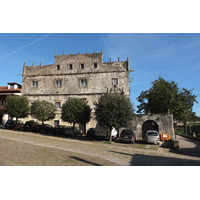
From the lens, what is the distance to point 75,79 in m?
31.8

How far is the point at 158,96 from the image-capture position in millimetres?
36844

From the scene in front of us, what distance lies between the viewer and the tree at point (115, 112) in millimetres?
19281

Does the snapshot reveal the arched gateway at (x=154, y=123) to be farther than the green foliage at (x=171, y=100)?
No

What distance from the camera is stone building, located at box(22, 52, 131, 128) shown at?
30141 mm

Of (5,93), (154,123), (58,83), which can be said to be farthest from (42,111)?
(5,93)

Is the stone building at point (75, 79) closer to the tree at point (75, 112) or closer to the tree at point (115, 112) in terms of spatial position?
the tree at point (75, 112)

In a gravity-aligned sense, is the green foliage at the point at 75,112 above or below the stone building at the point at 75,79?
below

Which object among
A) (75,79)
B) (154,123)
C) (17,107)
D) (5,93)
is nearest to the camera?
(154,123)

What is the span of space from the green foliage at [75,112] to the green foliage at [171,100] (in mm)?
19533

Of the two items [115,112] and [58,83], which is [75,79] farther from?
[115,112]

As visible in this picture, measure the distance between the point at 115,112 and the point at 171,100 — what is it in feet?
66.3

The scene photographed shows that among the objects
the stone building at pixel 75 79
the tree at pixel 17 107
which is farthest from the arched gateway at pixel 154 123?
the tree at pixel 17 107

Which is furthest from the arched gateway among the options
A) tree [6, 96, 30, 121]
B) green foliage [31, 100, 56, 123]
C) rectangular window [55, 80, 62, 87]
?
tree [6, 96, 30, 121]

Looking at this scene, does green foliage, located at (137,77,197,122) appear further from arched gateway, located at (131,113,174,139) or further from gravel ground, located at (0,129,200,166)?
gravel ground, located at (0,129,200,166)
